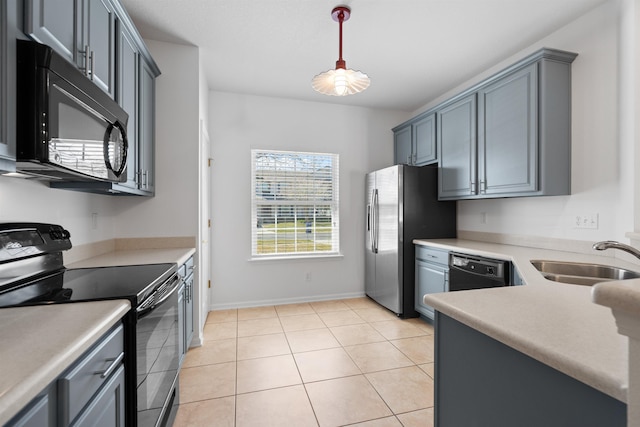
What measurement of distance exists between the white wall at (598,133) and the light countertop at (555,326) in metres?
1.56

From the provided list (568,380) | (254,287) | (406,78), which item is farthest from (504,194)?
(254,287)

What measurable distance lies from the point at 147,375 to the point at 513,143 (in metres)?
2.99

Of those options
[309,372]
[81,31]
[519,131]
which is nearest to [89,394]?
[81,31]

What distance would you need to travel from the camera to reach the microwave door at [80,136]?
3.77 ft


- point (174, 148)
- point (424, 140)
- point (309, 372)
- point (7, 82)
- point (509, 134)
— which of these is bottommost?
point (309, 372)

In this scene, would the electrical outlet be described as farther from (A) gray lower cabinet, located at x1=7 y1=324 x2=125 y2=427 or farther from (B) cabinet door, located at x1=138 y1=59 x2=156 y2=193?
(B) cabinet door, located at x1=138 y1=59 x2=156 y2=193

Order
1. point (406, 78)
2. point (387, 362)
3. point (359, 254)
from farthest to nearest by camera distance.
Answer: point (359, 254) < point (406, 78) < point (387, 362)

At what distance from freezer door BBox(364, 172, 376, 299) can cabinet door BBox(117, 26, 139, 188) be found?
2656 mm

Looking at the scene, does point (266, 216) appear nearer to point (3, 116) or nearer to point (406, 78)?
point (406, 78)

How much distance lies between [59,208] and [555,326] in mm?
2462

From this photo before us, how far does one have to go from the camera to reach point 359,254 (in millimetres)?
4336

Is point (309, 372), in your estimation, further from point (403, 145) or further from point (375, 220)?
point (403, 145)

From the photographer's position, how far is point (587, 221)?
2.38 metres

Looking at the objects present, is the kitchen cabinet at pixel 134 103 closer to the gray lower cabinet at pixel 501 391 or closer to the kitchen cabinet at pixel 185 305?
the kitchen cabinet at pixel 185 305
